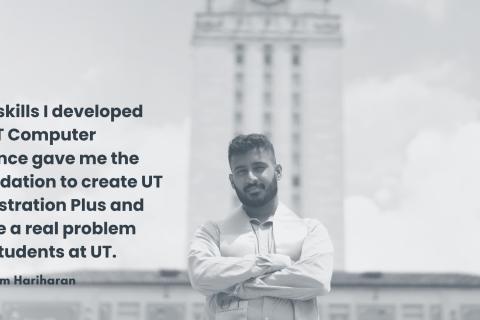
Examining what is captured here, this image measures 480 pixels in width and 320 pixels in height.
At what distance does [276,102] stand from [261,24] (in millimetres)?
5249

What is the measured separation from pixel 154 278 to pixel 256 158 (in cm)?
4309

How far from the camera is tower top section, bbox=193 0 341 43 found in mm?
59250

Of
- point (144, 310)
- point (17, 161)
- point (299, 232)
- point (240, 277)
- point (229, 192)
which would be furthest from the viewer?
point (229, 192)

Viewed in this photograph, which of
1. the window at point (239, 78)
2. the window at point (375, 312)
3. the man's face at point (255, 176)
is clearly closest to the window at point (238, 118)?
the window at point (239, 78)

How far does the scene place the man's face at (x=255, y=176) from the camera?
5059 millimetres

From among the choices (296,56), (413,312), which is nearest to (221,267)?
(413,312)

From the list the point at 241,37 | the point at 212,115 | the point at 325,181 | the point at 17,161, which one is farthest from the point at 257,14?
the point at 17,161

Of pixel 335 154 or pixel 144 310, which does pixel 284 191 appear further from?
pixel 144 310

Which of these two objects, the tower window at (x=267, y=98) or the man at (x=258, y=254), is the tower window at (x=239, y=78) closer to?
the tower window at (x=267, y=98)

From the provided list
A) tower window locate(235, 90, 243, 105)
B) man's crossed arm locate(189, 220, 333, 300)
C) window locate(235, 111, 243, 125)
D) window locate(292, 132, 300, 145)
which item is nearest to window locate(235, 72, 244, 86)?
tower window locate(235, 90, 243, 105)

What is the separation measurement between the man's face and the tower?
52.0 metres

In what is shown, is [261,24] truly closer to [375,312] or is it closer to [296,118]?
[296,118]

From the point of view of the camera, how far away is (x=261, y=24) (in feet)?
196

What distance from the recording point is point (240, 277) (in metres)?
4.86
